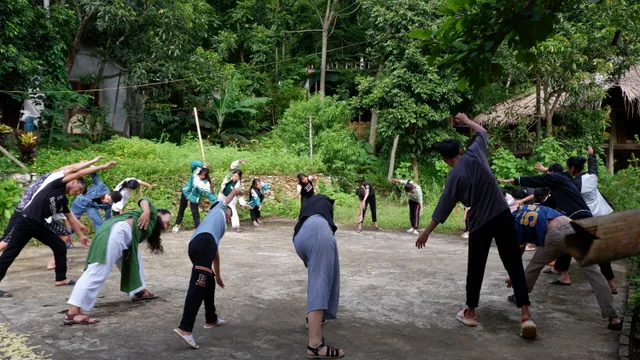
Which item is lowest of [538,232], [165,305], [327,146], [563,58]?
[165,305]

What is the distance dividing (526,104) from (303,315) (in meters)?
15.4

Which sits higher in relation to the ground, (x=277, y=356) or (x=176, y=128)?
(x=176, y=128)

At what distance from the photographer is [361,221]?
542 inches

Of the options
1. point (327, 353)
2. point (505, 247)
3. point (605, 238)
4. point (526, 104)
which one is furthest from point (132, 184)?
point (526, 104)

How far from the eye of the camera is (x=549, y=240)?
5887 mm

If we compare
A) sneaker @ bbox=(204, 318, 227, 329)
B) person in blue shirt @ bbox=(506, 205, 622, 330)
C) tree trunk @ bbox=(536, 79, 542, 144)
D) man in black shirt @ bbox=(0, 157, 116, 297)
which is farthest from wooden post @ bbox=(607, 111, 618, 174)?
man in black shirt @ bbox=(0, 157, 116, 297)

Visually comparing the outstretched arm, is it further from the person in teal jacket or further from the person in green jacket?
the person in teal jacket

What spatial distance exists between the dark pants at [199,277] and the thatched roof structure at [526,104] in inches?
615

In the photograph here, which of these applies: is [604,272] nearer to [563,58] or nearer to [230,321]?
[230,321]

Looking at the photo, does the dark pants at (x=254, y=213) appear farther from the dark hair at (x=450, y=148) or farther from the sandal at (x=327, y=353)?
the sandal at (x=327, y=353)

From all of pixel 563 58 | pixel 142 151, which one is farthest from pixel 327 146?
pixel 563 58

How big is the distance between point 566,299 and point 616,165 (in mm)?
17369

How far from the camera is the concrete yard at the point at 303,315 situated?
516 cm

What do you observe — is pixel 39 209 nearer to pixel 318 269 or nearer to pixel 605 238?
pixel 318 269
